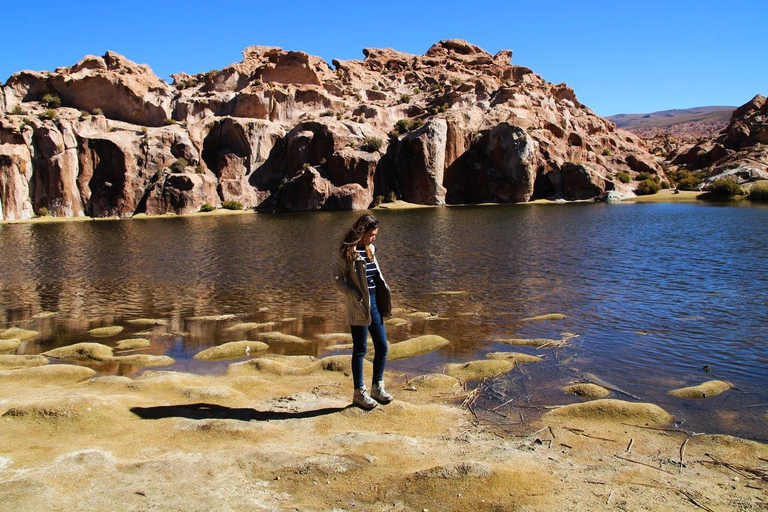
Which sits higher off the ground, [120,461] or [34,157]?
[34,157]

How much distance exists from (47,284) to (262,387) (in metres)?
17.5

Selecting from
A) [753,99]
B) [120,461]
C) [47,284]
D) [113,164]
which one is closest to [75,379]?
[120,461]

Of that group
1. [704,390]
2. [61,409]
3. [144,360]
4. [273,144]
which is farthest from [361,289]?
[273,144]

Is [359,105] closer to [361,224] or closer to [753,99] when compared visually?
[753,99]

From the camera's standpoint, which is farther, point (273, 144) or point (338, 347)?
point (273, 144)

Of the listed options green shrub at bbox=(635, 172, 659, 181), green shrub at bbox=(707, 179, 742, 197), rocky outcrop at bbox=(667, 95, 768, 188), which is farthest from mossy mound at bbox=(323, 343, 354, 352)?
green shrub at bbox=(635, 172, 659, 181)

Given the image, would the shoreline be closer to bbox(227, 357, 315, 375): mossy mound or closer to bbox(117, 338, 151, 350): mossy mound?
bbox(117, 338, 151, 350): mossy mound

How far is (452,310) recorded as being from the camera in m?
16.7

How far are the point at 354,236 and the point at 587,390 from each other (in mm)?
4578

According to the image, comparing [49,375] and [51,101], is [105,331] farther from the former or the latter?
[51,101]

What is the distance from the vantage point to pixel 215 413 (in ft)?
26.7

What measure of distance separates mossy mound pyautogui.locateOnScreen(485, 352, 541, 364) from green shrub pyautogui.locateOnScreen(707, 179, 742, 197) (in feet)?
228

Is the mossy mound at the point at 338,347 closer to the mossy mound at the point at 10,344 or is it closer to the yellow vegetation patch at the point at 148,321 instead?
the yellow vegetation patch at the point at 148,321

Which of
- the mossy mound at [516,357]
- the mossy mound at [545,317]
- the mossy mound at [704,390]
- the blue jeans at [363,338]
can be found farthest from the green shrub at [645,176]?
the blue jeans at [363,338]
